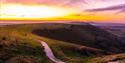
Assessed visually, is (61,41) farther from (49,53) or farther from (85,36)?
(85,36)

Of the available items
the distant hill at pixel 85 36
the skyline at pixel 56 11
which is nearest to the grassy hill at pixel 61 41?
the distant hill at pixel 85 36

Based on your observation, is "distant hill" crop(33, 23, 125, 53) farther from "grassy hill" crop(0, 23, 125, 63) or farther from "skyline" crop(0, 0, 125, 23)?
"skyline" crop(0, 0, 125, 23)

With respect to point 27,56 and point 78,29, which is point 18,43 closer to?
point 27,56

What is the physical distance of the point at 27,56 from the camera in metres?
9.01

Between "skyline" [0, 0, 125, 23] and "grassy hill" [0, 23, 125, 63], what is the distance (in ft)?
0.81

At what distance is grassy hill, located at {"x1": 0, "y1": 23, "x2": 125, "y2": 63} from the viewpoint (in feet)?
30.0

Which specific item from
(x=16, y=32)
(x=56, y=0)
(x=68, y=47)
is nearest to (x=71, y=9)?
(x=56, y=0)

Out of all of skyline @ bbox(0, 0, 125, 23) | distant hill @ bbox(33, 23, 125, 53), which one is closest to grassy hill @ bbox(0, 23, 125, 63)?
distant hill @ bbox(33, 23, 125, 53)

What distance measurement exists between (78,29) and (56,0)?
101 cm

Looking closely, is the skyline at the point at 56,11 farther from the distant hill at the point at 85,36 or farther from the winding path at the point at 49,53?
the winding path at the point at 49,53

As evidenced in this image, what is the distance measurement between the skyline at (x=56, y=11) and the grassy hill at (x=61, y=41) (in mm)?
246

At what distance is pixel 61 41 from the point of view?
364 inches

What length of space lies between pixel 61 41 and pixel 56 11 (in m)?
0.84

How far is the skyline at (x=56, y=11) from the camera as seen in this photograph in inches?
359
